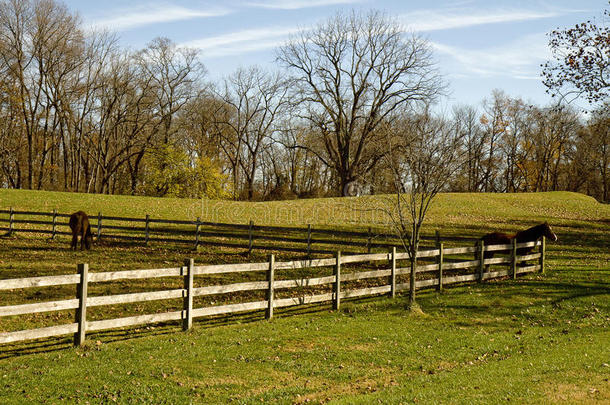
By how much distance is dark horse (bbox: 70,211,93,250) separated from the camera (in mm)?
24000

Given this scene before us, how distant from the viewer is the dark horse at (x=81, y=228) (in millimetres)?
24000

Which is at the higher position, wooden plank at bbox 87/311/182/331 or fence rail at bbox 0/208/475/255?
fence rail at bbox 0/208/475/255

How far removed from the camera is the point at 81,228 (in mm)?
24172

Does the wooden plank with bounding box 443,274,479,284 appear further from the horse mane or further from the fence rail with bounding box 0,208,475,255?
the fence rail with bounding box 0,208,475,255

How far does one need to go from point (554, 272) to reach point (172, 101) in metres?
45.3

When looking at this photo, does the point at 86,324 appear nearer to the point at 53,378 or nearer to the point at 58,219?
the point at 53,378

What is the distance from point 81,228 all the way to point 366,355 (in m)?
18.2

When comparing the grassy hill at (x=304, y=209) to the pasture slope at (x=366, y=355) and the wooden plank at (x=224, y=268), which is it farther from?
the wooden plank at (x=224, y=268)

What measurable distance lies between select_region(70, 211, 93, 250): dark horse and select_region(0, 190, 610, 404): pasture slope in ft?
16.8

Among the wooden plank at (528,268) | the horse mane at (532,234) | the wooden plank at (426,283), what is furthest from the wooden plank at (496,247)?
the wooden plank at (426,283)

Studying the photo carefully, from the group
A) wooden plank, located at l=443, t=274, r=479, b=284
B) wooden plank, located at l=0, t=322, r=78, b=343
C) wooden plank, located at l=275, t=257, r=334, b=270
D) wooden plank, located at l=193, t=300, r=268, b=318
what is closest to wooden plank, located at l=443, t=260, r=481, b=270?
wooden plank, located at l=443, t=274, r=479, b=284

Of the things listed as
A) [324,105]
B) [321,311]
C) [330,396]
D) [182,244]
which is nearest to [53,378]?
[330,396]

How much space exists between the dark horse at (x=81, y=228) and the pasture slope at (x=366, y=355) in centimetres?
513

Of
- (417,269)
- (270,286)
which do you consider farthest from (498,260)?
(270,286)
